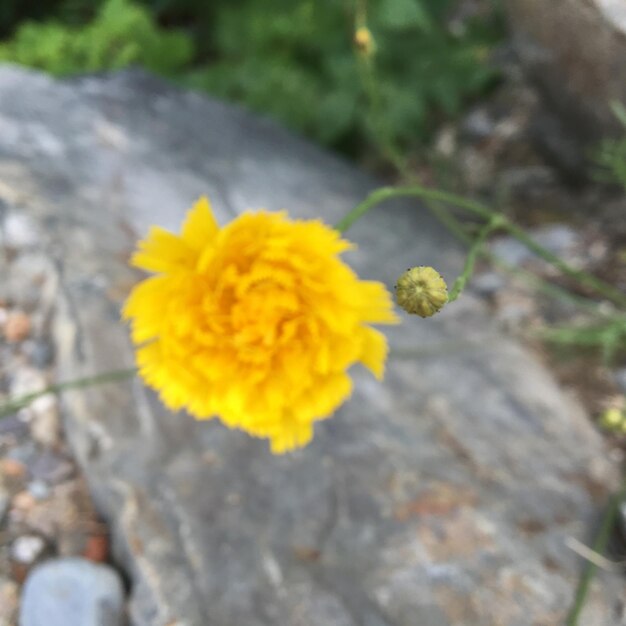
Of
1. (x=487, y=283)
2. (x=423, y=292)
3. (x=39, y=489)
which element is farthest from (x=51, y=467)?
(x=487, y=283)

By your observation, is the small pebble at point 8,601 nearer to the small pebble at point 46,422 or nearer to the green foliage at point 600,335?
the small pebble at point 46,422

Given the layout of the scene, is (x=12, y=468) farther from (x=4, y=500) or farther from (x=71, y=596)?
(x=71, y=596)

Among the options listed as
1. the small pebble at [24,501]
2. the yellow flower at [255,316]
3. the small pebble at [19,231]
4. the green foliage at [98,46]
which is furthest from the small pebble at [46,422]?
the green foliage at [98,46]

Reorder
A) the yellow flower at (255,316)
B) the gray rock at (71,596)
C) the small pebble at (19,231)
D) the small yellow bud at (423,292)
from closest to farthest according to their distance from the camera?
the small yellow bud at (423,292) < the yellow flower at (255,316) < the gray rock at (71,596) < the small pebble at (19,231)

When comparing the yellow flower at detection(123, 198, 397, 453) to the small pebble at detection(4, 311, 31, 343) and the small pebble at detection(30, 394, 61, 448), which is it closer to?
the small pebble at detection(30, 394, 61, 448)

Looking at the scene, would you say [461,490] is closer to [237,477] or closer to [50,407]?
[237,477]
